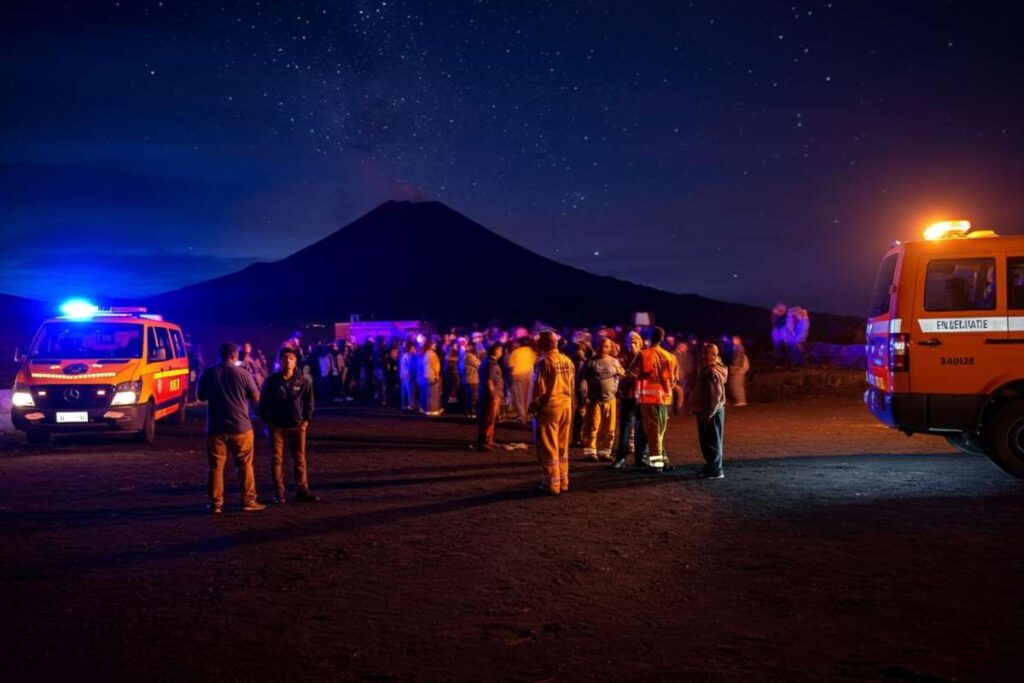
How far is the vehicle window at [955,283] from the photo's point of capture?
9375 millimetres

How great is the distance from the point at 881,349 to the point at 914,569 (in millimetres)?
4341

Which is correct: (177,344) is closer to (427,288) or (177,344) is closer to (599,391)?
(599,391)

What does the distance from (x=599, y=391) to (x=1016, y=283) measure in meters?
5.23

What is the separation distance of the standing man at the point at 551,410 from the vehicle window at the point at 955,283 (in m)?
4.09

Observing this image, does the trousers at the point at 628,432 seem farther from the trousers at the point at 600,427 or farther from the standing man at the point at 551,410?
the standing man at the point at 551,410

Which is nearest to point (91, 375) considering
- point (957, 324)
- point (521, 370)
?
point (521, 370)

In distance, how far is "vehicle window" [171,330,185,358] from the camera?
16.6 m

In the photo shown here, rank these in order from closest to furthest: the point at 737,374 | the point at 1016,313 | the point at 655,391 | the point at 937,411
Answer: the point at 1016,313
the point at 937,411
the point at 655,391
the point at 737,374

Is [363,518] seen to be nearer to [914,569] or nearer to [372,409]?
[914,569]

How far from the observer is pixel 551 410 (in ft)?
30.8

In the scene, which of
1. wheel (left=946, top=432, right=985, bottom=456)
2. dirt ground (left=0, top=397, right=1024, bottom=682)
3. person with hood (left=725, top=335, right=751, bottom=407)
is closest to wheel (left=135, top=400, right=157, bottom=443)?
dirt ground (left=0, top=397, right=1024, bottom=682)

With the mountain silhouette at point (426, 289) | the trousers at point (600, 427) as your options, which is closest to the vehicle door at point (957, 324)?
the trousers at point (600, 427)

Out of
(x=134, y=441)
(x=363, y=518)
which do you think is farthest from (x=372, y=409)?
(x=363, y=518)

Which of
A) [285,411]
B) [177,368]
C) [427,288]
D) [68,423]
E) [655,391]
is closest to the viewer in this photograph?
[285,411]
